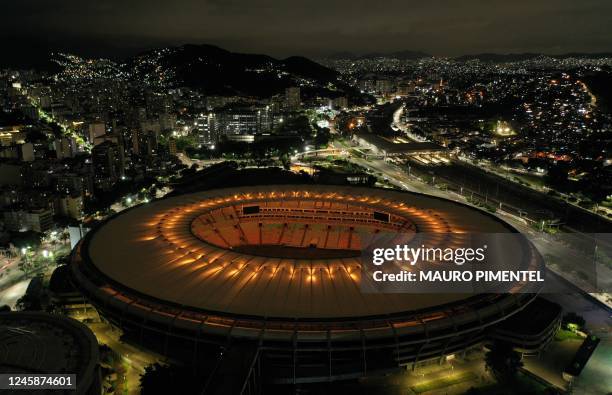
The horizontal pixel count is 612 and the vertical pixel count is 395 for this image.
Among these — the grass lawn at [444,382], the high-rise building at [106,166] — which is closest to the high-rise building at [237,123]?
the high-rise building at [106,166]

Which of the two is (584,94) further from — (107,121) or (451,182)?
(107,121)

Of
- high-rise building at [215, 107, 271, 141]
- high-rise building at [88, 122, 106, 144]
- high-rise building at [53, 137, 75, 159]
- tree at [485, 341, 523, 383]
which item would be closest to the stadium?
tree at [485, 341, 523, 383]

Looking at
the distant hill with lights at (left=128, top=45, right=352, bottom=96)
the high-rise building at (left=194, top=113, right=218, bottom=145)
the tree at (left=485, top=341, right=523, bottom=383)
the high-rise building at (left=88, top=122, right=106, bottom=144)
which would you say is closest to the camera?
the tree at (left=485, top=341, right=523, bottom=383)

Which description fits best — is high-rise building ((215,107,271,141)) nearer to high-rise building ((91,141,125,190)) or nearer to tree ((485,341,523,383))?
high-rise building ((91,141,125,190))

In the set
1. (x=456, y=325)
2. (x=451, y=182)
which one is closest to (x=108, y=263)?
(x=456, y=325)

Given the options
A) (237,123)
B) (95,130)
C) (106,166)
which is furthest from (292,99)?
(106,166)

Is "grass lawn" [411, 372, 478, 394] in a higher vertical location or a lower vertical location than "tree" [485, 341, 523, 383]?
lower

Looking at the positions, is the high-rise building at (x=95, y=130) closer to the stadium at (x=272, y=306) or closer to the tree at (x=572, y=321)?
the stadium at (x=272, y=306)
